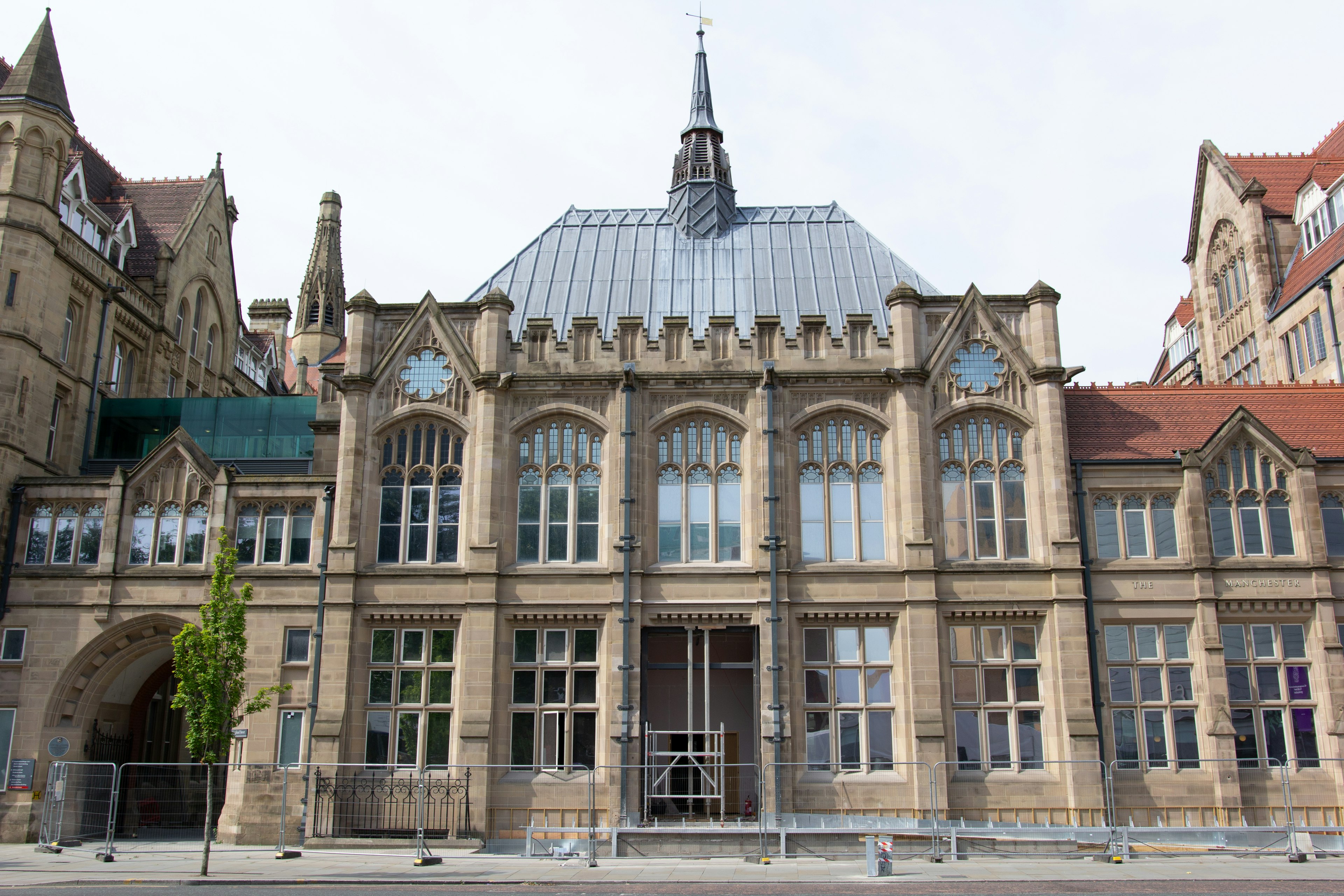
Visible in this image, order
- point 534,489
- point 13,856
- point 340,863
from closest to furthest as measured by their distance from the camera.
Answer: point 340,863 → point 13,856 → point 534,489

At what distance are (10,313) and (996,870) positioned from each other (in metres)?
26.5

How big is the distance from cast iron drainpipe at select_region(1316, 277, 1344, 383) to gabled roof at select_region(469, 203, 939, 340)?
14.6 meters

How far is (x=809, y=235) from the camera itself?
3266 centimetres

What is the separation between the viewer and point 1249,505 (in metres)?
26.8

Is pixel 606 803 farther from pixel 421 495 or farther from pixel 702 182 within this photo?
pixel 702 182

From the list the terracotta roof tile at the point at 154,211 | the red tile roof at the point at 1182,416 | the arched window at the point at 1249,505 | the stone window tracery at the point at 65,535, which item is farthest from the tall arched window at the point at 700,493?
the terracotta roof tile at the point at 154,211

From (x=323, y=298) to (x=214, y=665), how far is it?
134ft

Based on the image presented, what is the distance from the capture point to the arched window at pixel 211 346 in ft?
135

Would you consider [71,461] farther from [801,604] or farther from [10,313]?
[801,604]

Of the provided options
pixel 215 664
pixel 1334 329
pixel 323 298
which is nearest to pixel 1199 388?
pixel 1334 329

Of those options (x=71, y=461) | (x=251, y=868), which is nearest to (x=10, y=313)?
(x=71, y=461)

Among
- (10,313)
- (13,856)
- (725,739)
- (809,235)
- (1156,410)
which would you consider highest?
(809,235)

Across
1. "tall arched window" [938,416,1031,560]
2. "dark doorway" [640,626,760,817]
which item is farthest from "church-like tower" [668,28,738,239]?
"dark doorway" [640,626,760,817]

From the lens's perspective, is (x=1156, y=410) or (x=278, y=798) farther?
(x=1156, y=410)
